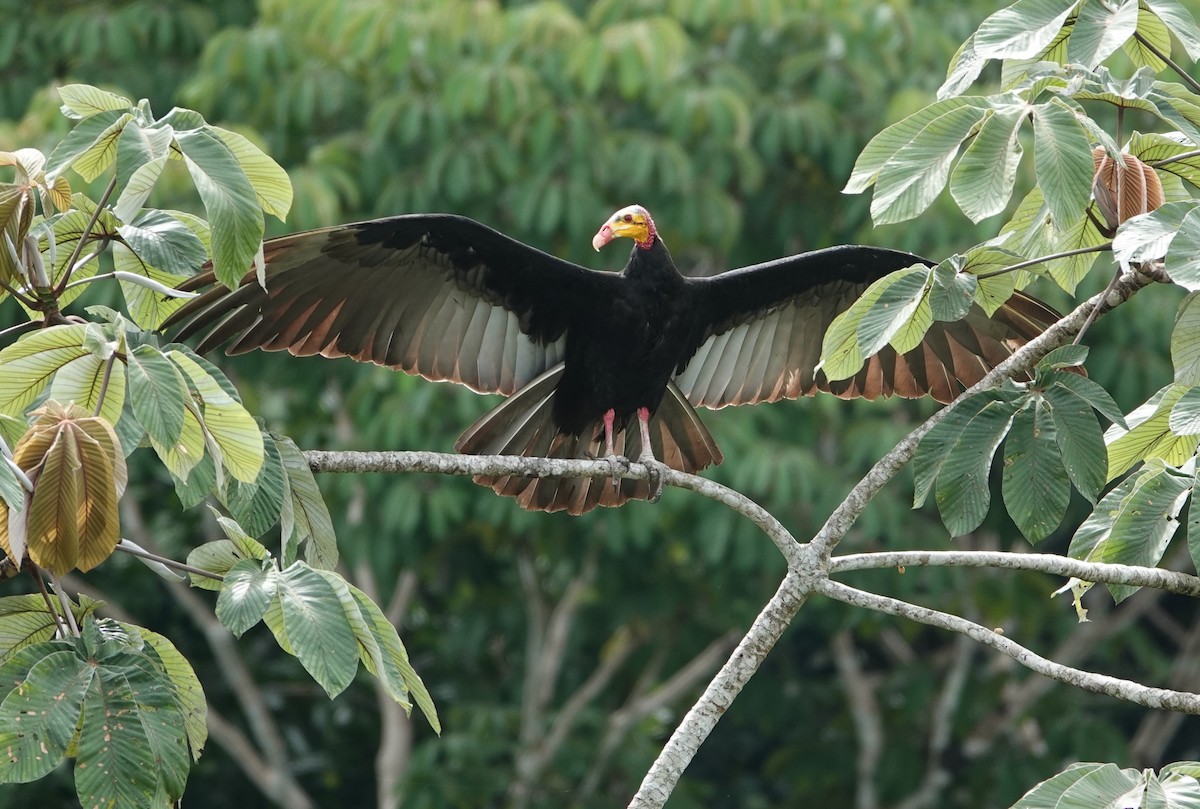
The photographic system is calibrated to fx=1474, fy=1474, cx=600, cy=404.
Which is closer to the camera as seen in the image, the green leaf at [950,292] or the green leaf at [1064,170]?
the green leaf at [1064,170]

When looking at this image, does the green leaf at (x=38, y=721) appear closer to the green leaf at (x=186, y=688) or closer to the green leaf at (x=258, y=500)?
the green leaf at (x=186, y=688)

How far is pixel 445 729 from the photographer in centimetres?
819

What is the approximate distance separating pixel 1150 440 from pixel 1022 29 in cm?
80

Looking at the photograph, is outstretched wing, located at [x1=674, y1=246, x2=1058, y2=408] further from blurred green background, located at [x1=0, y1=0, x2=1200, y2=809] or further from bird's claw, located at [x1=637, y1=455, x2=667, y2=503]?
blurred green background, located at [x1=0, y1=0, x2=1200, y2=809]

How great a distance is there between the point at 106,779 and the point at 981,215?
151 centimetres

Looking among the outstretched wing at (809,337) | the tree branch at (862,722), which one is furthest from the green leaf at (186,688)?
the tree branch at (862,722)

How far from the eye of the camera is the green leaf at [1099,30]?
2381 mm

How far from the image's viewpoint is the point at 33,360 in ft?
6.81

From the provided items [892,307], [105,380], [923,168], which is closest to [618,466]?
[892,307]

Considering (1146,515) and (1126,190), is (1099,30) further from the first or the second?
(1146,515)

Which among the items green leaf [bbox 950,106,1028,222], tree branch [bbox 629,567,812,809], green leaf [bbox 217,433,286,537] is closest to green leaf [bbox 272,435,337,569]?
green leaf [bbox 217,433,286,537]

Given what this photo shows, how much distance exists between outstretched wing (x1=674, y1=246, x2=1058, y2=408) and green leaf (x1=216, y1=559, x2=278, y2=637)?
214 cm

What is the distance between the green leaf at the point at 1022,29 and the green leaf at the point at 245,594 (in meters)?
1.41

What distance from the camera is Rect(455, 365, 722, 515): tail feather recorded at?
3992 millimetres
